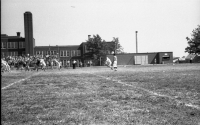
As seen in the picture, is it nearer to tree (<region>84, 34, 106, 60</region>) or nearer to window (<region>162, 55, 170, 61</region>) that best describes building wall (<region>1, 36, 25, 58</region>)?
tree (<region>84, 34, 106, 60</region>)

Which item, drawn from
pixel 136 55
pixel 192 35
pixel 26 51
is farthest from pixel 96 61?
pixel 192 35

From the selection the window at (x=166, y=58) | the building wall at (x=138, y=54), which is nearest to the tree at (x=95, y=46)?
the building wall at (x=138, y=54)

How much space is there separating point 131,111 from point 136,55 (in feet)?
216

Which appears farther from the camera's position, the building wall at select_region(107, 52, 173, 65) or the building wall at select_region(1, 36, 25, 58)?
the building wall at select_region(1, 36, 25, 58)

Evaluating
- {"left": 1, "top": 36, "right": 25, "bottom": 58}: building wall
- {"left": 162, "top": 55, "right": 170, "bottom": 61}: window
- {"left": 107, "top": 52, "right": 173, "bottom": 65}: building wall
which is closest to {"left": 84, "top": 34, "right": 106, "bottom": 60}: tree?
{"left": 107, "top": 52, "right": 173, "bottom": 65}: building wall

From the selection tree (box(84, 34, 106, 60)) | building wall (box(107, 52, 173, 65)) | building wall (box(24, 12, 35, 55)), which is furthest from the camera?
tree (box(84, 34, 106, 60))

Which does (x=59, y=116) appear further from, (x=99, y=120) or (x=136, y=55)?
(x=136, y=55)

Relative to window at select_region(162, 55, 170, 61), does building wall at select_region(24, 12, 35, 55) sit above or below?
above

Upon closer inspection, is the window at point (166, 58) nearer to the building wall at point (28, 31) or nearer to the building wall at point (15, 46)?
the building wall at point (28, 31)

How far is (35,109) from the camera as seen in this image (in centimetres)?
403

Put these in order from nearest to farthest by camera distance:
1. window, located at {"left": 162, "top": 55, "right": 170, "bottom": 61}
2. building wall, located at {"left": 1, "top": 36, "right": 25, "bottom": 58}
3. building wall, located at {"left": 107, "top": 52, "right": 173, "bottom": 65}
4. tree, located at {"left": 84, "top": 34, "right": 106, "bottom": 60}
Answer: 1. building wall, located at {"left": 107, "top": 52, "right": 173, "bottom": 65}
2. window, located at {"left": 162, "top": 55, "right": 170, "bottom": 61}
3. tree, located at {"left": 84, "top": 34, "right": 106, "bottom": 60}
4. building wall, located at {"left": 1, "top": 36, "right": 25, "bottom": 58}

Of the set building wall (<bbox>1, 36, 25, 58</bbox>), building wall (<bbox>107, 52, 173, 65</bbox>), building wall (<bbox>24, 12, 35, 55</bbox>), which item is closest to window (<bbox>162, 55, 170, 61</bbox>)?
building wall (<bbox>107, 52, 173, 65</bbox>)

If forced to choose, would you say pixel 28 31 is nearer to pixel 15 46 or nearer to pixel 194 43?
pixel 15 46

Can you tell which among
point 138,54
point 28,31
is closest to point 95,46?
point 138,54
